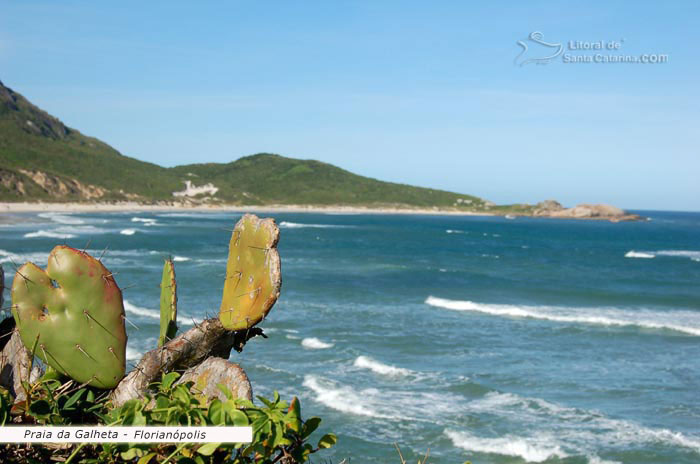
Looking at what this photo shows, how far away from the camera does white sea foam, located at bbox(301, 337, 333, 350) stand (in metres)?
16.0

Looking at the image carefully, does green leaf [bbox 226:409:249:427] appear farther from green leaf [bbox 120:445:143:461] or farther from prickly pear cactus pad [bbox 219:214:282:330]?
prickly pear cactus pad [bbox 219:214:282:330]

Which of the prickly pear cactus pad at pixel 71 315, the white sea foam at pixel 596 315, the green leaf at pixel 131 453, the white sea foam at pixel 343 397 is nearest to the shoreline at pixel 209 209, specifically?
the white sea foam at pixel 596 315

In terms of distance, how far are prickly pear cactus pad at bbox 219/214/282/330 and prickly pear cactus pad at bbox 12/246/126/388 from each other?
0.54 m

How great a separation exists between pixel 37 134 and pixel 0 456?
442 feet

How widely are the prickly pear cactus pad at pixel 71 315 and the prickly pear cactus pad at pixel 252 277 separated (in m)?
0.54

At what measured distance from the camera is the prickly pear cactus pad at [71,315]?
273cm

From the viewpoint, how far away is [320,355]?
1528cm

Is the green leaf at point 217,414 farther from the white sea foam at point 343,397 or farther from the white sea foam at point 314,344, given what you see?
the white sea foam at point 314,344

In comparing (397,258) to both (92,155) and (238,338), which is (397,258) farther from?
(92,155)

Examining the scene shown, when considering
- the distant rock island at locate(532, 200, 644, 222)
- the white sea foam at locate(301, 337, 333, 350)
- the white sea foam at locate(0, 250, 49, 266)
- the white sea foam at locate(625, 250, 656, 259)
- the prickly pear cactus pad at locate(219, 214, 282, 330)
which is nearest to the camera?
the prickly pear cactus pad at locate(219, 214, 282, 330)

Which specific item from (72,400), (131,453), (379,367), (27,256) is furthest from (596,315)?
(27,256)

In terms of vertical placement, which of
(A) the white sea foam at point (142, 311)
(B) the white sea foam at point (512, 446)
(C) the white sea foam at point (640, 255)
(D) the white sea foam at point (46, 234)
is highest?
(D) the white sea foam at point (46, 234)

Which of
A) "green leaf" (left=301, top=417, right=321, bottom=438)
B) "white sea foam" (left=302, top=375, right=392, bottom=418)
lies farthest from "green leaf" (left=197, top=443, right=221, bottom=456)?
"white sea foam" (left=302, top=375, right=392, bottom=418)

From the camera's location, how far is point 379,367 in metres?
14.4
